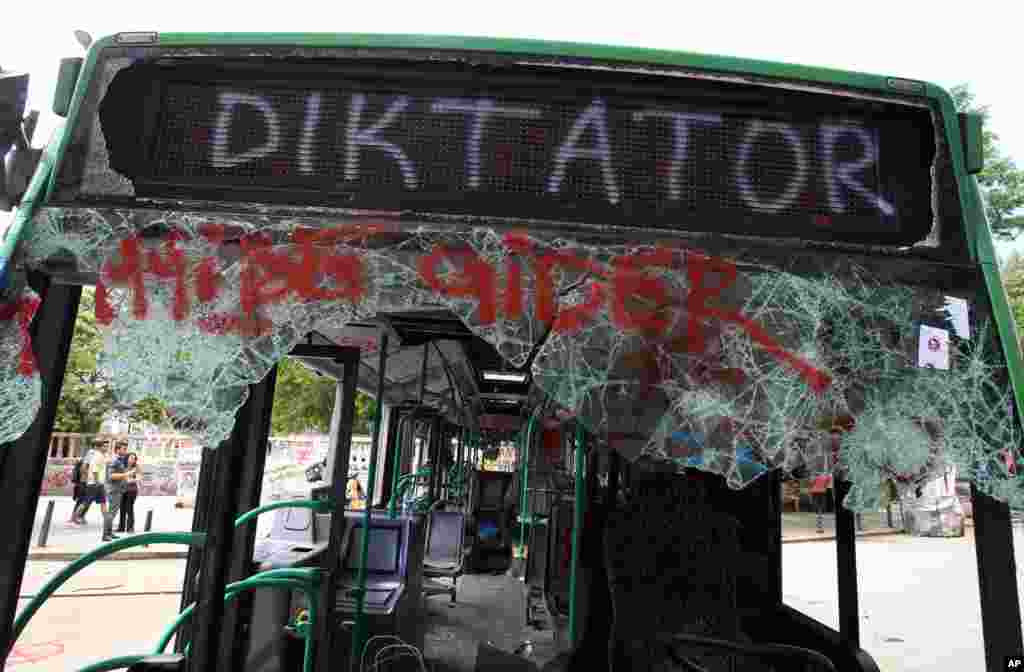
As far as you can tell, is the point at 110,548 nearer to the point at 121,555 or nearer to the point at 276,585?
the point at 276,585

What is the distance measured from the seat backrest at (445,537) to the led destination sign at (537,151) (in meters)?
7.63

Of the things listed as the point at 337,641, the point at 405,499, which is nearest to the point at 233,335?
the point at 337,641

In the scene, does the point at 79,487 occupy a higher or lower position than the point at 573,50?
lower

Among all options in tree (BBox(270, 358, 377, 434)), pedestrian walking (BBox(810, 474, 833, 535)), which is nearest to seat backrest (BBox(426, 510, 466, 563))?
pedestrian walking (BBox(810, 474, 833, 535))

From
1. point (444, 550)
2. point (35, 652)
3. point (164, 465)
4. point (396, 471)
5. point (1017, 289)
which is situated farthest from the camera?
point (164, 465)

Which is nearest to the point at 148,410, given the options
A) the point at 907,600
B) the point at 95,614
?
the point at 95,614

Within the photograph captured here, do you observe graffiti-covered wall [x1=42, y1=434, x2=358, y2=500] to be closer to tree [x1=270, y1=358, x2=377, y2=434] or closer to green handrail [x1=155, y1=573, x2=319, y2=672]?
tree [x1=270, y1=358, x2=377, y2=434]

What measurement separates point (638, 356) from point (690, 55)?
0.68 meters

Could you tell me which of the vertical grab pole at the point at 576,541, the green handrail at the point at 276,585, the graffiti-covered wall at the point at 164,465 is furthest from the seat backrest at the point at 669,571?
the graffiti-covered wall at the point at 164,465

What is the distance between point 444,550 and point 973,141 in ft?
26.3

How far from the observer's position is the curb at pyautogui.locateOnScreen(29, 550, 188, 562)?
11758 millimetres

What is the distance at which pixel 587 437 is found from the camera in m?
4.88

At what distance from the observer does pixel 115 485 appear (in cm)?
1285

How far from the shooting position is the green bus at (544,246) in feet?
4.55
